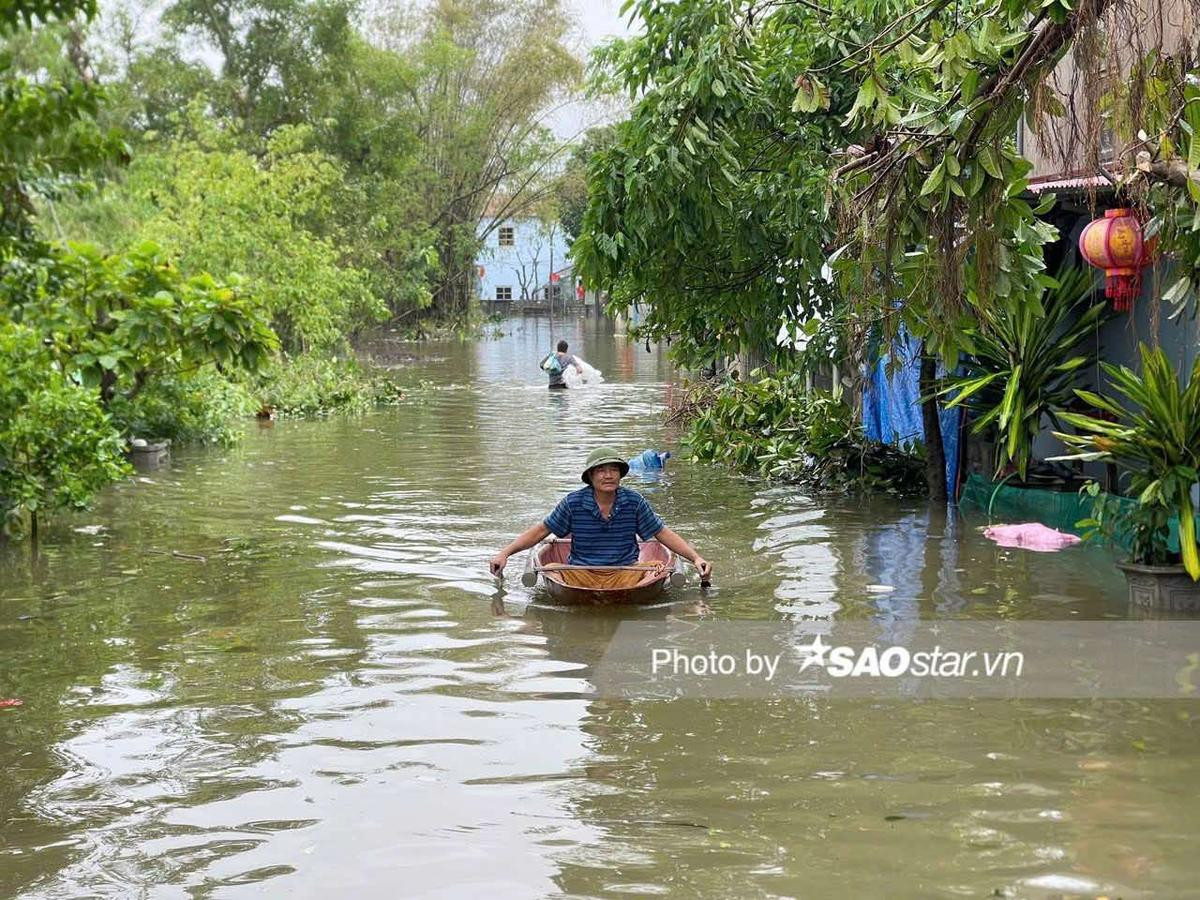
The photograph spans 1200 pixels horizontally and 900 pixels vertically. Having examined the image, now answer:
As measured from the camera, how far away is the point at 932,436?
15.0 m

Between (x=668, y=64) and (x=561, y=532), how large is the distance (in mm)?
5460

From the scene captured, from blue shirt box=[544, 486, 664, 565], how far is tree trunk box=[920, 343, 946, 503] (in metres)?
4.35

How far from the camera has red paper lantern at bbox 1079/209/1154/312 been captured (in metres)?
11.2

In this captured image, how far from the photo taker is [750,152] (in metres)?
15.0

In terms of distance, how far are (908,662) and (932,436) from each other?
6.29 meters

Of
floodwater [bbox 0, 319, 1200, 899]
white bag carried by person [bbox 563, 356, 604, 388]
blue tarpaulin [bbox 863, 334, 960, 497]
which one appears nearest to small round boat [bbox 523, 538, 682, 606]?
floodwater [bbox 0, 319, 1200, 899]

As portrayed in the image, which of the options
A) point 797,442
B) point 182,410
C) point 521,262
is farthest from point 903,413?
point 521,262

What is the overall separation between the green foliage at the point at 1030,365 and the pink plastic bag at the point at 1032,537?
69cm

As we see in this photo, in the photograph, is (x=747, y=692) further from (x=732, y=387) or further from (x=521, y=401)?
(x=521, y=401)

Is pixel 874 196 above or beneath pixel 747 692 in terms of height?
above

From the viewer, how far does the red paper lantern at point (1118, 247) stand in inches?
442

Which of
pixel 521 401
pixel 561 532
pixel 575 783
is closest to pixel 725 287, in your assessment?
pixel 561 532

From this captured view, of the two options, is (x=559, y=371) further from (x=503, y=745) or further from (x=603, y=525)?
(x=503, y=745)

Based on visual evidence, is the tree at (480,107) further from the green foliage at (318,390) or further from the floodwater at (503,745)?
the floodwater at (503,745)
